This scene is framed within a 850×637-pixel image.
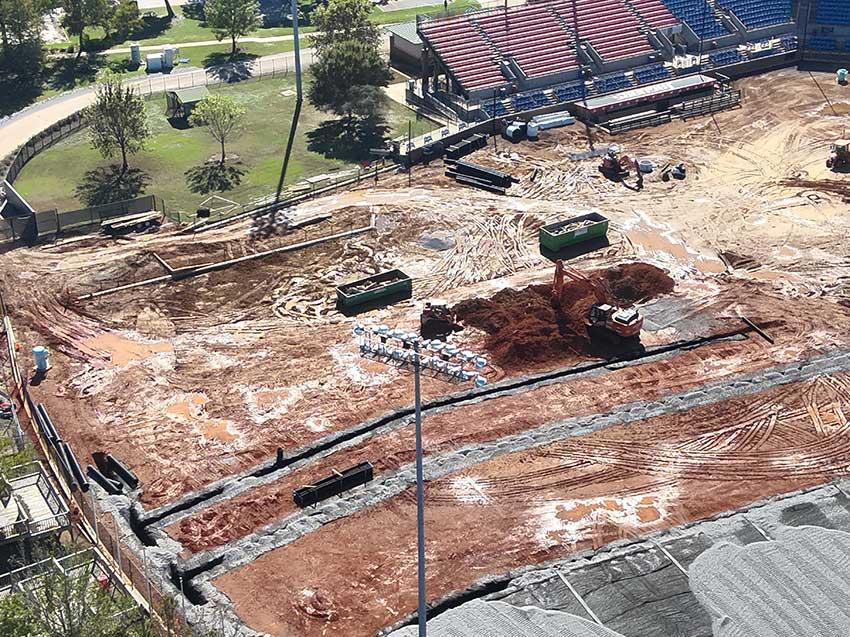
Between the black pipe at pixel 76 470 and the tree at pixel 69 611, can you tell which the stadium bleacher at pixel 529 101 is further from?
the tree at pixel 69 611

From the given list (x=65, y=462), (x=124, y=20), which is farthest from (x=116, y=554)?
(x=124, y=20)

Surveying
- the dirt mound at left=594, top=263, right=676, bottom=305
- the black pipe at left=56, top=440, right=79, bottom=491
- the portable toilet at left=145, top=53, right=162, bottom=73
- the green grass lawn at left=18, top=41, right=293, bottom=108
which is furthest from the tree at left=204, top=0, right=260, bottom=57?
the black pipe at left=56, top=440, right=79, bottom=491

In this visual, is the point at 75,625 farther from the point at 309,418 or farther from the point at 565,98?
the point at 565,98

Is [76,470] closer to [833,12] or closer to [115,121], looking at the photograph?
[115,121]

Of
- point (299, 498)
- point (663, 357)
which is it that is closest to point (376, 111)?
point (663, 357)

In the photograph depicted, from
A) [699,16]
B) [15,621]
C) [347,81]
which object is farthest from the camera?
[699,16]

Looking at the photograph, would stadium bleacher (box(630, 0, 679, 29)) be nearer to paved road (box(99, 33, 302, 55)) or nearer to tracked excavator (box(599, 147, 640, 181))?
tracked excavator (box(599, 147, 640, 181))
